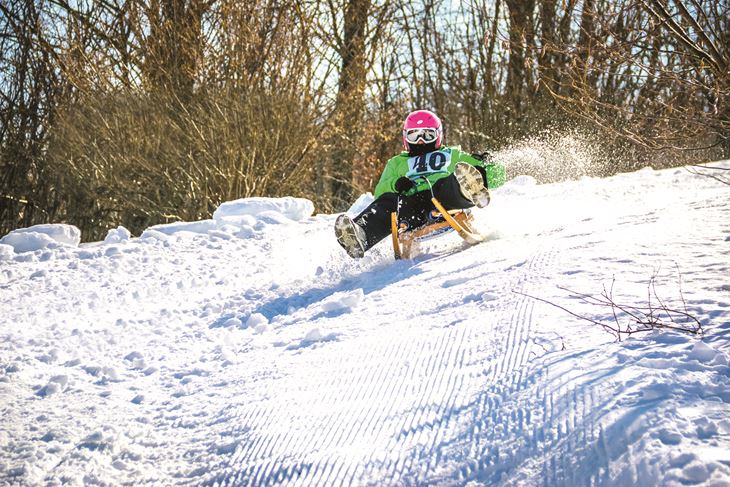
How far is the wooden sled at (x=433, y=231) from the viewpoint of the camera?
4.97 meters

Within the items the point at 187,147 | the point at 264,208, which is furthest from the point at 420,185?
the point at 187,147

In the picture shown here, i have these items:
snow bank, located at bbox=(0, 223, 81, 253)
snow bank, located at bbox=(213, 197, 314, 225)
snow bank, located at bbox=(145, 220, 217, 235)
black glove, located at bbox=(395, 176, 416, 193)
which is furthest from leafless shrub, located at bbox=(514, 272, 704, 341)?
snow bank, located at bbox=(213, 197, 314, 225)

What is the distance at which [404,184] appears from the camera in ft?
16.7

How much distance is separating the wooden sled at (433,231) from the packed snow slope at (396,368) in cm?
14

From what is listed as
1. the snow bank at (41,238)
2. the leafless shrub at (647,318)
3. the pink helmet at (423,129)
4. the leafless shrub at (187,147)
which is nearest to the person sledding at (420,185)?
the pink helmet at (423,129)

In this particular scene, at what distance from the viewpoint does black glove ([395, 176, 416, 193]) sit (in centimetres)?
510

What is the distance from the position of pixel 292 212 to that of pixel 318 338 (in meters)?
4.47

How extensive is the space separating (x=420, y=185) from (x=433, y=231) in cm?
37

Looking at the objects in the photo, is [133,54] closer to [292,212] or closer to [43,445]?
[292,212]

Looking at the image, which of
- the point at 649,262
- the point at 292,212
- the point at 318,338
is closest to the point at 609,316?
the point at 649,262

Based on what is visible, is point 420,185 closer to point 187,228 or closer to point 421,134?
point 421,134

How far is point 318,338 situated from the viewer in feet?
11.6

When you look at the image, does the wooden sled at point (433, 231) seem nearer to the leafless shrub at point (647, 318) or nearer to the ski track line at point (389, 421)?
the ski track line at point (389, 421)

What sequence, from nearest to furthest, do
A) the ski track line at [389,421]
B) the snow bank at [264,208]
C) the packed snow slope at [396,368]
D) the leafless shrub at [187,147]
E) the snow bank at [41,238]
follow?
the packed snow slope at [396,368] < the ski track line at [389,421] < the snow bank at [41,238] < the snow bank at [264,208] < the leafless shrub at [187,147]
